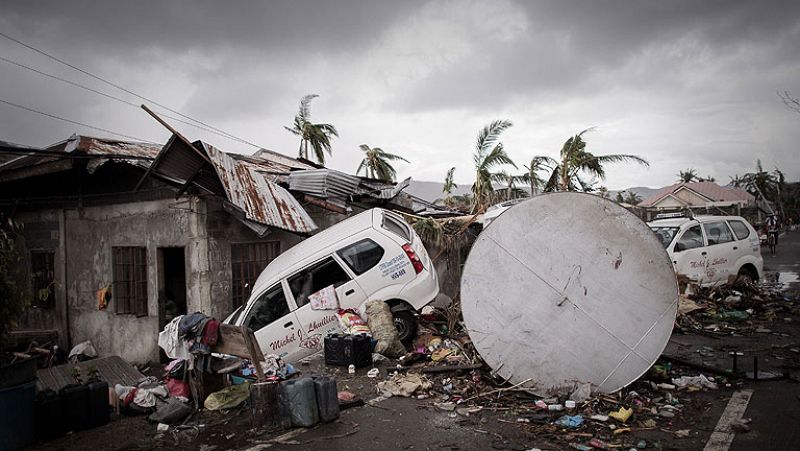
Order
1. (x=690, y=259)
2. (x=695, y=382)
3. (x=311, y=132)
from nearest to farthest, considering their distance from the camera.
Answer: (x=695, y=382), (x=690, y=259), (x=311, y=132)

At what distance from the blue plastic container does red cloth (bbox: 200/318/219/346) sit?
6.46 feet

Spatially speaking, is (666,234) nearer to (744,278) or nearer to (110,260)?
(744,278)

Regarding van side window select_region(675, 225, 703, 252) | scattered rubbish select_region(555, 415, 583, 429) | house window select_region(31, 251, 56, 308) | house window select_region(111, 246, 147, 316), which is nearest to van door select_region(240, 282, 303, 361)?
house window select_region(111, 246, 147, 316)

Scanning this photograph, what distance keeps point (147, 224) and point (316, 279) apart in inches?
183

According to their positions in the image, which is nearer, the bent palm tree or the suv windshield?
the suv windshield

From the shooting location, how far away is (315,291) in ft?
26.8

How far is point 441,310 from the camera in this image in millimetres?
9469

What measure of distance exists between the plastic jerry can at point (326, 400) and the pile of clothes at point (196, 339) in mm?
1774

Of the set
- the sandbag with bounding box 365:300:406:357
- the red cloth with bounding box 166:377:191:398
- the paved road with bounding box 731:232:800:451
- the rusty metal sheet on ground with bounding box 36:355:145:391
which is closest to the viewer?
the paved road with bounding box 731:232:800:451

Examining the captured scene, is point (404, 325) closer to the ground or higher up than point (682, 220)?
closer to the ground

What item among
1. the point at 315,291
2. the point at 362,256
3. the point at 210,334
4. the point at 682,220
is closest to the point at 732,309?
the point at 682,220

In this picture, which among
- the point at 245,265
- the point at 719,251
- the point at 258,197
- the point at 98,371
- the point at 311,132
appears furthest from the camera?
the point at 311,132

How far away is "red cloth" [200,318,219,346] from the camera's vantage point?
20.8ft

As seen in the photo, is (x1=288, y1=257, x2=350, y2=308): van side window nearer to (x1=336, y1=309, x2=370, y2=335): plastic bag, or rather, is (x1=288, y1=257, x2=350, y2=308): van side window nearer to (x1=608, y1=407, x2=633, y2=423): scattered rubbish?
(x1=336, y1=309, x2=370, y2=335): plastic bag
